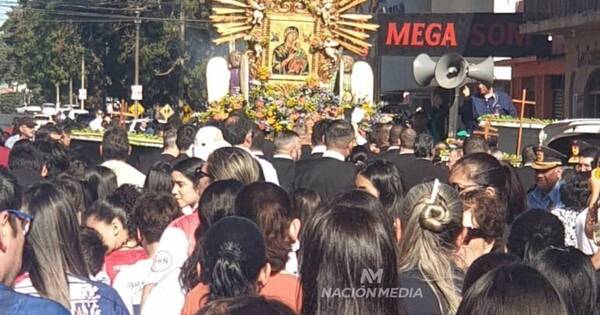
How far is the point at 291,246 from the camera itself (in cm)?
582

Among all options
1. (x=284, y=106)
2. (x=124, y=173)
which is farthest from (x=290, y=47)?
(x=124, y=173)

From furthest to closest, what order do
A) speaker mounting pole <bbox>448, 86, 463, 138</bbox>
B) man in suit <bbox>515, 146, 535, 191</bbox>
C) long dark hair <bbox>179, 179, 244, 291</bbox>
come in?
speaker mounting pole <bbox>448, 86, 463, 138</bbox>, man in suit <bbox>515, 146, 535, 191</bbox>, long dark hair <bbox>179, 179, 244, 291</bbox>

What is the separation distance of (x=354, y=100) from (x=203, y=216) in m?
12.8

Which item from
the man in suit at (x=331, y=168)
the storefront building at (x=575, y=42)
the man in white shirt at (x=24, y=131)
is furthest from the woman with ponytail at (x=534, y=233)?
the storefront building at (x=575, y=42)

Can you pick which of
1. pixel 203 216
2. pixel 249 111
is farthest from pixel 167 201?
pixel 249 111

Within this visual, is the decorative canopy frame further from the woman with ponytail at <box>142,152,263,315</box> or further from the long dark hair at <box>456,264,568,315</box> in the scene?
the long dark hair at <box>456,264,568,315</box>

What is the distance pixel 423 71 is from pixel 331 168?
5484 millimetres

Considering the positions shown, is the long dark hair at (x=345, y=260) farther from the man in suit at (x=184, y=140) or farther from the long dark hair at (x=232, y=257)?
the man in suit at (x=184, y=140)

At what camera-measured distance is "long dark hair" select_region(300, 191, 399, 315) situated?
451 cm

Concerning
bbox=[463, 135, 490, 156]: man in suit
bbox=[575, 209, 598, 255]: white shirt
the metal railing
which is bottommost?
bbox=[575, 209, 598, 255]: white shirt

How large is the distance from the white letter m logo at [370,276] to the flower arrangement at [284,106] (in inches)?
473

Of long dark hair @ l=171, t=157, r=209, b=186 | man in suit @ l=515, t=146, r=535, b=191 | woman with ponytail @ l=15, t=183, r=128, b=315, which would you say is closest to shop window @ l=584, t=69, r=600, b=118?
man in suit @ l=515, t=146, r=535, b=191

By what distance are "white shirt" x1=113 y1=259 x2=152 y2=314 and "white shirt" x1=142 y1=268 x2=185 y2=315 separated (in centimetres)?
92

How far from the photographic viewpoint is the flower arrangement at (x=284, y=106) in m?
17.4
